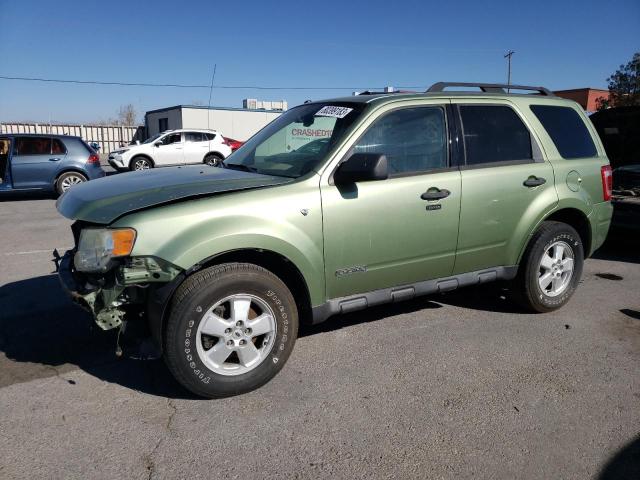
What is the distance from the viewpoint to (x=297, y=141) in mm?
4031

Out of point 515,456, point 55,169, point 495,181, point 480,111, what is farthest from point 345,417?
point 55,169

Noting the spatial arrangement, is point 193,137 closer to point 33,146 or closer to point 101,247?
point 33,146

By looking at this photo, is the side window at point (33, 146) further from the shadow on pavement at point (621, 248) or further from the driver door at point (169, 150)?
the shadow on pavement at point (621, 248)

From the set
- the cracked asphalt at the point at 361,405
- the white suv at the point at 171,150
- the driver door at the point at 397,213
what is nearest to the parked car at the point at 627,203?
the cracked asphalt at the point at 361,405

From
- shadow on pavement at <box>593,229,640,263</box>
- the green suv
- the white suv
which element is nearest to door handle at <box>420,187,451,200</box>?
the green suv

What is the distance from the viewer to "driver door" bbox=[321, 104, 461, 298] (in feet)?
11.1

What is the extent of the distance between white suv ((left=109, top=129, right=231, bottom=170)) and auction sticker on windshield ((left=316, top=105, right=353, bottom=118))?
1637 centimetres

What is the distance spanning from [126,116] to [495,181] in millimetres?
75553

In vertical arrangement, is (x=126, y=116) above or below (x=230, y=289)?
above

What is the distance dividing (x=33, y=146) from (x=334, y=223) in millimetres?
11261

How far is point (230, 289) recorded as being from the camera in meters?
2.98

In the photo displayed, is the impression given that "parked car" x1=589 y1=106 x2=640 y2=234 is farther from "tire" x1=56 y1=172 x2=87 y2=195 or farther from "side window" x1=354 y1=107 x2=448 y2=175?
"tire" x1=56 y1=172 x2=87 y2=195

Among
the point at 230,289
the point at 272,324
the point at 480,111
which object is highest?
the point at 480,111

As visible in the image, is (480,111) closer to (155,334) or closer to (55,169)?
(155,334)
